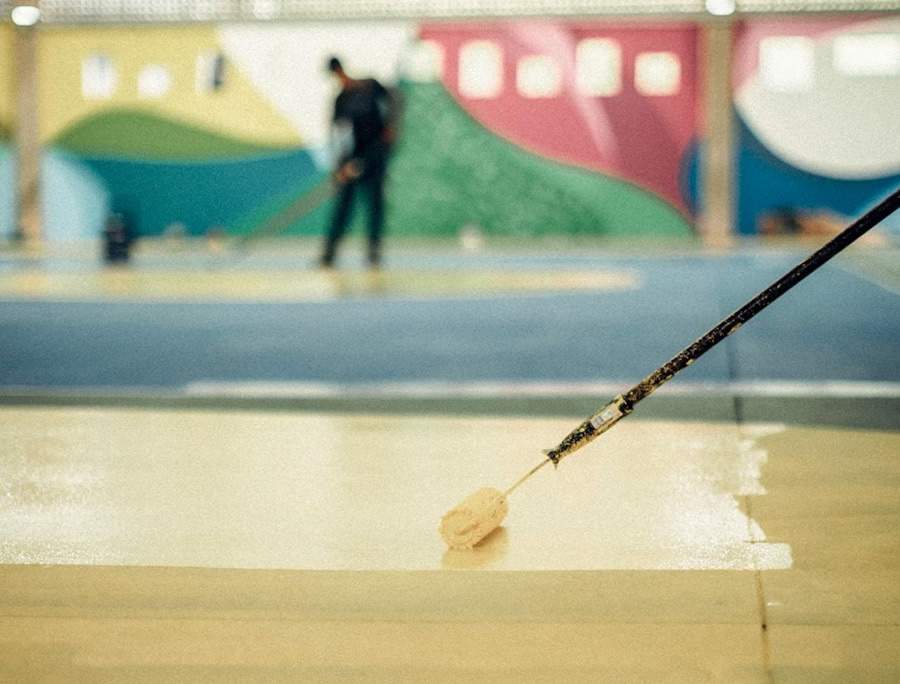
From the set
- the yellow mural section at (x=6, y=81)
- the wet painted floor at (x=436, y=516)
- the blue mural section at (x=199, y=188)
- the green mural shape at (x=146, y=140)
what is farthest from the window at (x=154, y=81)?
the wet painted floor at (x=436, y=516)

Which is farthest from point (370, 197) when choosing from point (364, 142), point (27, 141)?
point (27, 141)

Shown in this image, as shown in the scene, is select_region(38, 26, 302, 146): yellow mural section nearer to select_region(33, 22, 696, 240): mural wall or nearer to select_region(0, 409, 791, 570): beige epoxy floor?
select_region(33, 22, 696, 240): mural wall

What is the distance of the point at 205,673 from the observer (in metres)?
1.65

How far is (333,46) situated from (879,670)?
1662cm

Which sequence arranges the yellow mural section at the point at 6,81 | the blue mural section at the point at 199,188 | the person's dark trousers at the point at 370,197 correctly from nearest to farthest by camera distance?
the person's dark trousers at the point at 370,197
the blue mural section at the point at 199,188
the yellow mural section at the point at 6,81

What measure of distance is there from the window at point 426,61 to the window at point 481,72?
11.4 inches

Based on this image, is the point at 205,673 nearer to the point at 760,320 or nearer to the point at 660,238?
the point at 760,320

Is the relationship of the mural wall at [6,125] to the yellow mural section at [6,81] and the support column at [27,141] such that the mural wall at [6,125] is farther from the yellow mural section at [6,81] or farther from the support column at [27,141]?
the support column at [27,141]

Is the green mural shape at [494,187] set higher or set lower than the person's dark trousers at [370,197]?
lower

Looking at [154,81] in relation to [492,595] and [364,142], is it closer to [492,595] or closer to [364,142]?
[364,142]

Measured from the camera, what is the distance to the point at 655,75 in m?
17.0

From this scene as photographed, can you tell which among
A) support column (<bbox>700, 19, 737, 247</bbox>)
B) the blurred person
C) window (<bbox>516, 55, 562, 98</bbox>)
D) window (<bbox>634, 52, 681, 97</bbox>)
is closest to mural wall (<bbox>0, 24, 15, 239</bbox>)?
window (<bbox>516, 55, 562, 98</bbox>)

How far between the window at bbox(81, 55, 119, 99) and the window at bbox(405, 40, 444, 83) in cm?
412

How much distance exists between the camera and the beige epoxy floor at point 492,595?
66.0 inches
